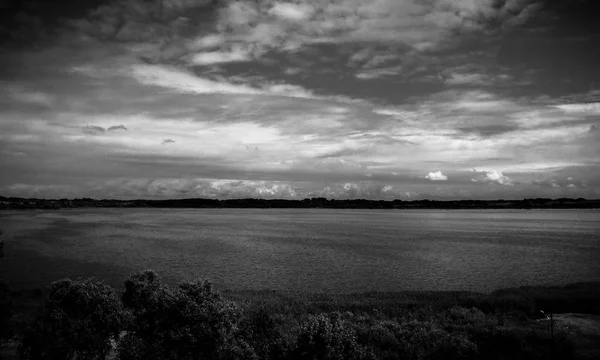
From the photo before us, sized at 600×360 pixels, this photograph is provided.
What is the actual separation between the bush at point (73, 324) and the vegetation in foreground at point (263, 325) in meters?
0.04

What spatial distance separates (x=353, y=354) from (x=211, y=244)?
86317 millimetres

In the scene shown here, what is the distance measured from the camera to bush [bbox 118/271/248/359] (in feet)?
52.9

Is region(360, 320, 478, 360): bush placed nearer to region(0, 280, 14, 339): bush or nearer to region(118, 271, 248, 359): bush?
region(118, 271, 248, 359): bush

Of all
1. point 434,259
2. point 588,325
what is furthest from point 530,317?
point 434,259

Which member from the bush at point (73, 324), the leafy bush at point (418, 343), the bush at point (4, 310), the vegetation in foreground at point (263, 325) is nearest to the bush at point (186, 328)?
the vegetation in foreground at point (263, 325)

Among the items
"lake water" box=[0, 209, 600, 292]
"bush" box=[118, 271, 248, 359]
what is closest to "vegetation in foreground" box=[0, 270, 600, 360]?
"bush" box=[118, 271, 248, 359]

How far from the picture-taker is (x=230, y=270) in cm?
6197

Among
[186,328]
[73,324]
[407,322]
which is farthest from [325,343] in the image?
[407,322]

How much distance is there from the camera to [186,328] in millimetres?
16109

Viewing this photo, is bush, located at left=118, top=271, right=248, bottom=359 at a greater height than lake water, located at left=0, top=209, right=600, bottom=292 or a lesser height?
greater

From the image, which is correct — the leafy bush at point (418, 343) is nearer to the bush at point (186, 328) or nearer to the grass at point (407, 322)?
the grass at point (407, 322)

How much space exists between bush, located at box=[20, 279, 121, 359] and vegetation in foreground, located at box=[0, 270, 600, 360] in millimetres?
44

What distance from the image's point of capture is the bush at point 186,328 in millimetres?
16125

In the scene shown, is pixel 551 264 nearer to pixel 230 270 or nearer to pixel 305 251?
pixel 305 251
